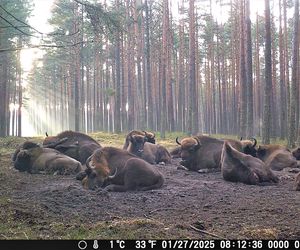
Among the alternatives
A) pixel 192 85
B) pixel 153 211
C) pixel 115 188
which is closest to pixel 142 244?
pixel 153 211

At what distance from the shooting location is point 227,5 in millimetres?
49594

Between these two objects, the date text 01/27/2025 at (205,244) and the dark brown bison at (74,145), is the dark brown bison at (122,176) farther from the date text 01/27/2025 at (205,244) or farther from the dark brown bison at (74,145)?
the dark brown bison at (74,145)

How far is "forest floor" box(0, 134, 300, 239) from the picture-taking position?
6051 mm

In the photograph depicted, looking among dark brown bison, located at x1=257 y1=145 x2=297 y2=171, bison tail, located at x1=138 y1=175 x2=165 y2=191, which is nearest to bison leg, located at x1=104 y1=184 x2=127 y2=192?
bison tail, located at x1=138 y1=175 x2=165 y2=191

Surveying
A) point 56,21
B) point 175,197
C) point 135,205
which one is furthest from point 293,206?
point 56,21

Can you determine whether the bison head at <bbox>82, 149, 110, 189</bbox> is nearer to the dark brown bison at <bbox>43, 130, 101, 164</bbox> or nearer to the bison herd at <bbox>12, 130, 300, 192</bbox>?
the bison herd at <bbox>12, 130, 300, 192</bbox>

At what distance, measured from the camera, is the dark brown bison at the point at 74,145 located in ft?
50.5

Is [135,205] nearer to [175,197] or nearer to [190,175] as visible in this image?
[175,197]

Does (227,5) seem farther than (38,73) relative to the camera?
No

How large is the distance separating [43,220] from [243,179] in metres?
6.30

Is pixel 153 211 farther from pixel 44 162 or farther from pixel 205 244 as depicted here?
pixel 44 162

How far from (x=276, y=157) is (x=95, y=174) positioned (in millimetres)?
7471

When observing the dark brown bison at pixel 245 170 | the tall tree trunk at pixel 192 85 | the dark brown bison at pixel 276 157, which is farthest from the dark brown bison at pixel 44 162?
the tall tree trunk at pixel 192 85

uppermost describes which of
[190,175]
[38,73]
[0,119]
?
[38,73]
